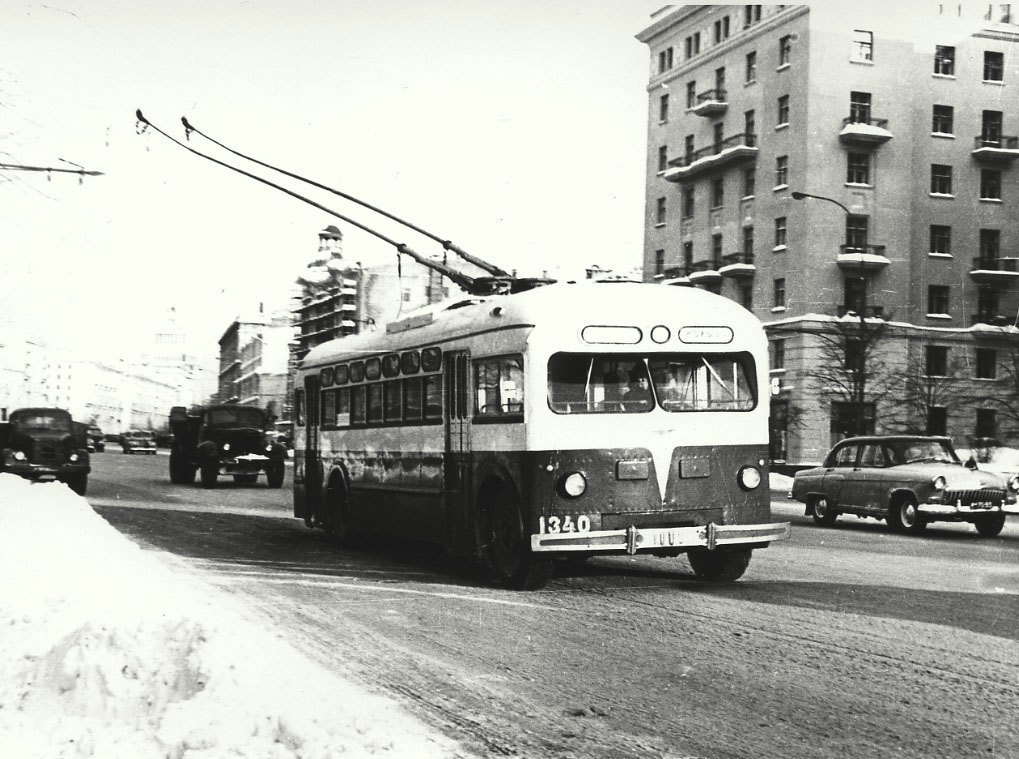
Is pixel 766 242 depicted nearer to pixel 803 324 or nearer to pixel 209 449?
pixel 803 324

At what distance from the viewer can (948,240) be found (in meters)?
56.5

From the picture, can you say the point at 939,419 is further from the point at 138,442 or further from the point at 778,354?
the point at 138,442

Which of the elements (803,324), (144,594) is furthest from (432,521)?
(803,324)

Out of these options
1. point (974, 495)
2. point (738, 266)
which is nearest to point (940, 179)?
point (738, 266)

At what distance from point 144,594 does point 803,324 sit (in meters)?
47.7

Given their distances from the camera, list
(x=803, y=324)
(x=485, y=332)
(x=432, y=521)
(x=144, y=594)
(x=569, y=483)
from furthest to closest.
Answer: (x=803, y=324), (x=432, y=521), (x=485, y=332), (x=569, y=483), (x=144, y=594)

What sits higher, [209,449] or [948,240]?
[948,240]

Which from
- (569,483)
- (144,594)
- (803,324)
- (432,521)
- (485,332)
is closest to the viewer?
(144,594)

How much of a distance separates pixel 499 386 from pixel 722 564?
2.66 m

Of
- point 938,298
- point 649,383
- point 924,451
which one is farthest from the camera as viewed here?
point 938,298

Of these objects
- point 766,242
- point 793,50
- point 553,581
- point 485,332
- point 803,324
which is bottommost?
point 553,581

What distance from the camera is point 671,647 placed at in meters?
8.41

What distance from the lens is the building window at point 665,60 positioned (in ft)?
200

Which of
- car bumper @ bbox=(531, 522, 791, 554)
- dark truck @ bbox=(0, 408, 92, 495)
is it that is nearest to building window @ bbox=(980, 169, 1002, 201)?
dark truck @ bbox=(0, 408, 92, 495)
